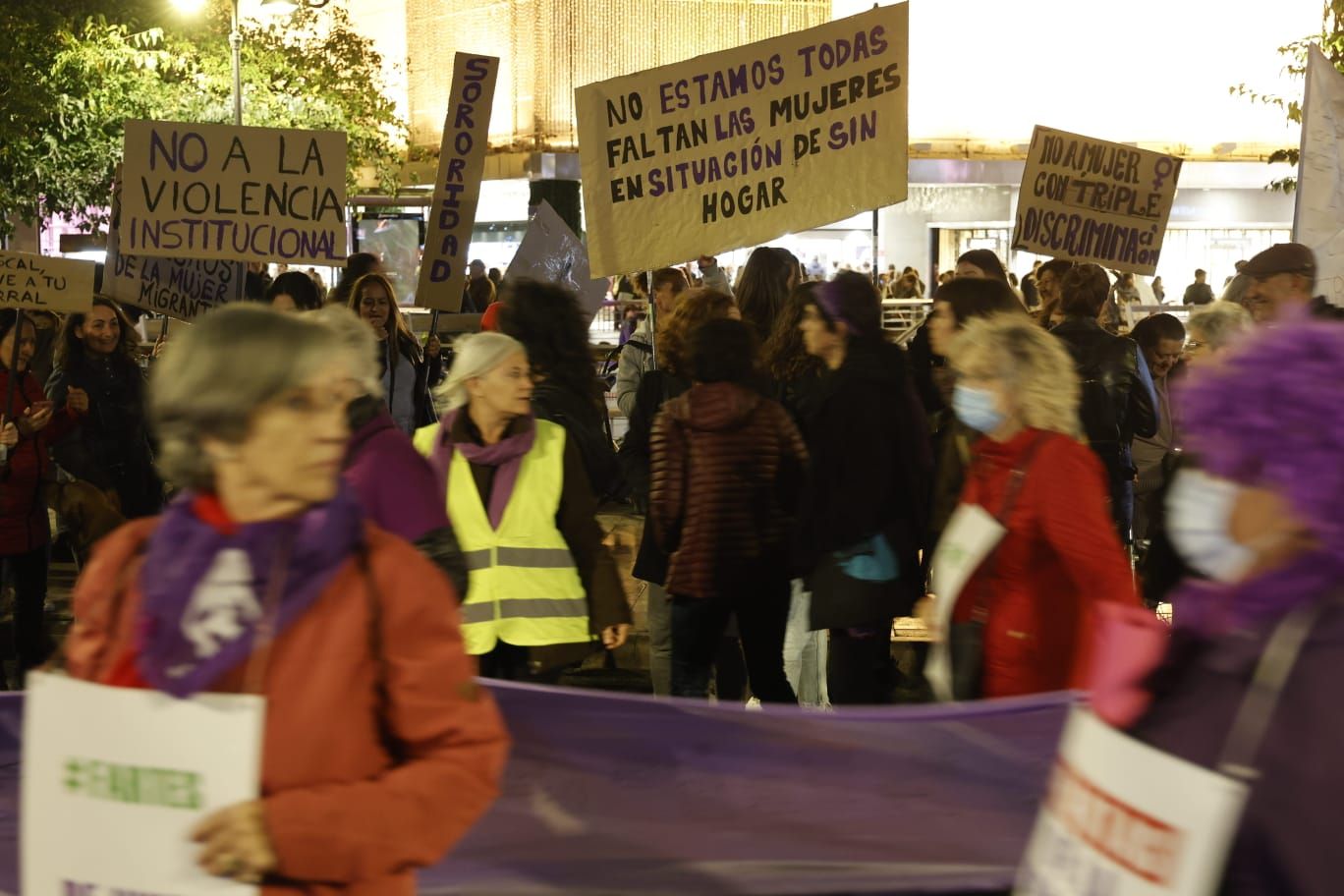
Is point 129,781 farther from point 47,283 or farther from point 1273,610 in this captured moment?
point 47,283

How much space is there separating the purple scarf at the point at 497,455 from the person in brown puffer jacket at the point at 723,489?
3.05 feet

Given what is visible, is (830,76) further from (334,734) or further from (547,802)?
(334,734)

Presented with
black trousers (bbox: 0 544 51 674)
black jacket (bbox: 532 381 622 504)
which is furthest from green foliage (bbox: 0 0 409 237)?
black jacket (bbox: 532 381 622 504)

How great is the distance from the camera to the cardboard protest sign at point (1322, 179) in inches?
368

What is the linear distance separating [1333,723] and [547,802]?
8.46 feet

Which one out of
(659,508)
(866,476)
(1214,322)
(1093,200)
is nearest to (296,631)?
(866,476)

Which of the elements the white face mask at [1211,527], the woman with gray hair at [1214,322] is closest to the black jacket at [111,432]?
the woman with gray hair at [1214,322]

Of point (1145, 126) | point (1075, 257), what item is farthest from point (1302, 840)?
point (1145, 126)

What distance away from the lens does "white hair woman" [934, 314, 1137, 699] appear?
14.4ft

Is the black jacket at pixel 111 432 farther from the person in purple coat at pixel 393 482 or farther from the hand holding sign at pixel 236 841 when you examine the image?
the hand holding sign at pixel 236 841

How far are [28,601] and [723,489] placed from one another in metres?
3.64

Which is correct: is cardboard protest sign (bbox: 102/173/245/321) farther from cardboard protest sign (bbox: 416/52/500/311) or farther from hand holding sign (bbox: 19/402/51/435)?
hand holding sign (bbox: 19/402/51/435)

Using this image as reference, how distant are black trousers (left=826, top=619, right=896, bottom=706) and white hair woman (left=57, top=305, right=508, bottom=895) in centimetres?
357

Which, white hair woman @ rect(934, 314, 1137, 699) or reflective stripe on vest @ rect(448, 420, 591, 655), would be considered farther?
reflective stripe on vest @ rect(448, 420, 591, 655)
